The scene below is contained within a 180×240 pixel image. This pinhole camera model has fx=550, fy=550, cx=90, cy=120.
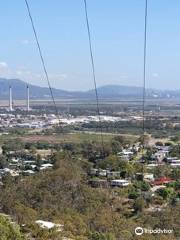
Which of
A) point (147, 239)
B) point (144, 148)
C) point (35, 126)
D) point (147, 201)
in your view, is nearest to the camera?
point (147, 239)

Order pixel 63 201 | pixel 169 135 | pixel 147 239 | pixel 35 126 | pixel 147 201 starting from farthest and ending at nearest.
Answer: pixel 35 126
pixel 169 135
pixel 147 201
pixel 63 201
pixel 147 239

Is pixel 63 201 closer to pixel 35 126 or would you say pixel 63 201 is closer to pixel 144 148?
pixel 144 148

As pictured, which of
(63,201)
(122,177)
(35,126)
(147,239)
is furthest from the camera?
(35,126)

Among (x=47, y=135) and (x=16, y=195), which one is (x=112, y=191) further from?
(x=47, y=135)

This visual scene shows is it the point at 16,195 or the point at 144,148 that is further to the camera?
the point at 144,148

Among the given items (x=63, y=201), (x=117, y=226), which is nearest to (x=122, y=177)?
(x=63, y=201)

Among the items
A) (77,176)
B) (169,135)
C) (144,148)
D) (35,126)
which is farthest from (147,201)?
(35,126)

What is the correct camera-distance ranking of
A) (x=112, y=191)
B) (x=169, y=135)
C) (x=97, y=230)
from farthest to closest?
(x=169, y=135) < (x=112, y=191) < (x=97, y=230)
